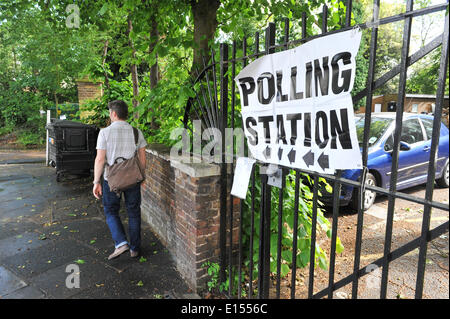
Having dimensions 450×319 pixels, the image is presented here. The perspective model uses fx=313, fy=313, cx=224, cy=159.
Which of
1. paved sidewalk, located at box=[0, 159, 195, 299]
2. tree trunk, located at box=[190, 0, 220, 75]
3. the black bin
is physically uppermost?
tree trunk, located at box=[190, 0, 220, 75]

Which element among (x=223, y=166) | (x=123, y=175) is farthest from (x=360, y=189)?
(x=123, y=175)

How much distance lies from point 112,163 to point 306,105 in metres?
2.52

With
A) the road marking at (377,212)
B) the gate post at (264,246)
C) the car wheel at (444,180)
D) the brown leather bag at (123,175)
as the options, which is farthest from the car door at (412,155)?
the brown leather bag at (123,175)

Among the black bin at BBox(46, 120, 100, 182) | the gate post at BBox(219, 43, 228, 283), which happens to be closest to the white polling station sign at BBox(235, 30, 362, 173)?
the gate post at BBox(219, 43, 228, 283)

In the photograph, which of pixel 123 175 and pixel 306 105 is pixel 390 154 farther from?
pixel 123 175

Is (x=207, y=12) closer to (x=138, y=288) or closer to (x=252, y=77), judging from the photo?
(x=252, y=77)

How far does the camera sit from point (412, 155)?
539 cm

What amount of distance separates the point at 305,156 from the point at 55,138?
7.20m

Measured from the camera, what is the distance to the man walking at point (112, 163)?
3648mm

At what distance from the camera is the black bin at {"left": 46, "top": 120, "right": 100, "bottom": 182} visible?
7.54 meters

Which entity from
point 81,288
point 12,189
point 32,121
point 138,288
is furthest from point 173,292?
point 32,121

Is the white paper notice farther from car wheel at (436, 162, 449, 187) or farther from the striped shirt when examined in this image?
car wheel at (436, 162, 449, 187)

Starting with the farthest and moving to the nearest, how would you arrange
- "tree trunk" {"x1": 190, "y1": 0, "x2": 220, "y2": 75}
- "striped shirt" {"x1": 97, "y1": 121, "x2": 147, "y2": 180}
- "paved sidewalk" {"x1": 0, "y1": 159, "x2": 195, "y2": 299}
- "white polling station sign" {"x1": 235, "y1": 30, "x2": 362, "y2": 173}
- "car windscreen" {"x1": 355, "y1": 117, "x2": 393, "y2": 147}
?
"car windscreen" {"x1": 355, "y1": 117, "x2": 393, "y2": 147}
"tree trunk" {"x1": 190, "y1": 0, "x2": 220, "y2": 75}
"striped shirt" {"x1": 97, "y1": 121, "x2": 147, "y2": 180}
"paved sidewalk" {"x1": 0, "y1": 159, "x2": 195, "y2": 299}
"white polling station sign" {"x1": 235, "y1": 30, "x2": 362, "y2": 173}

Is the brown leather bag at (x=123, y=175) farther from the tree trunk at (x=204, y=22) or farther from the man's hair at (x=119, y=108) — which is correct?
the tree trunk at (x=204, y=22)
